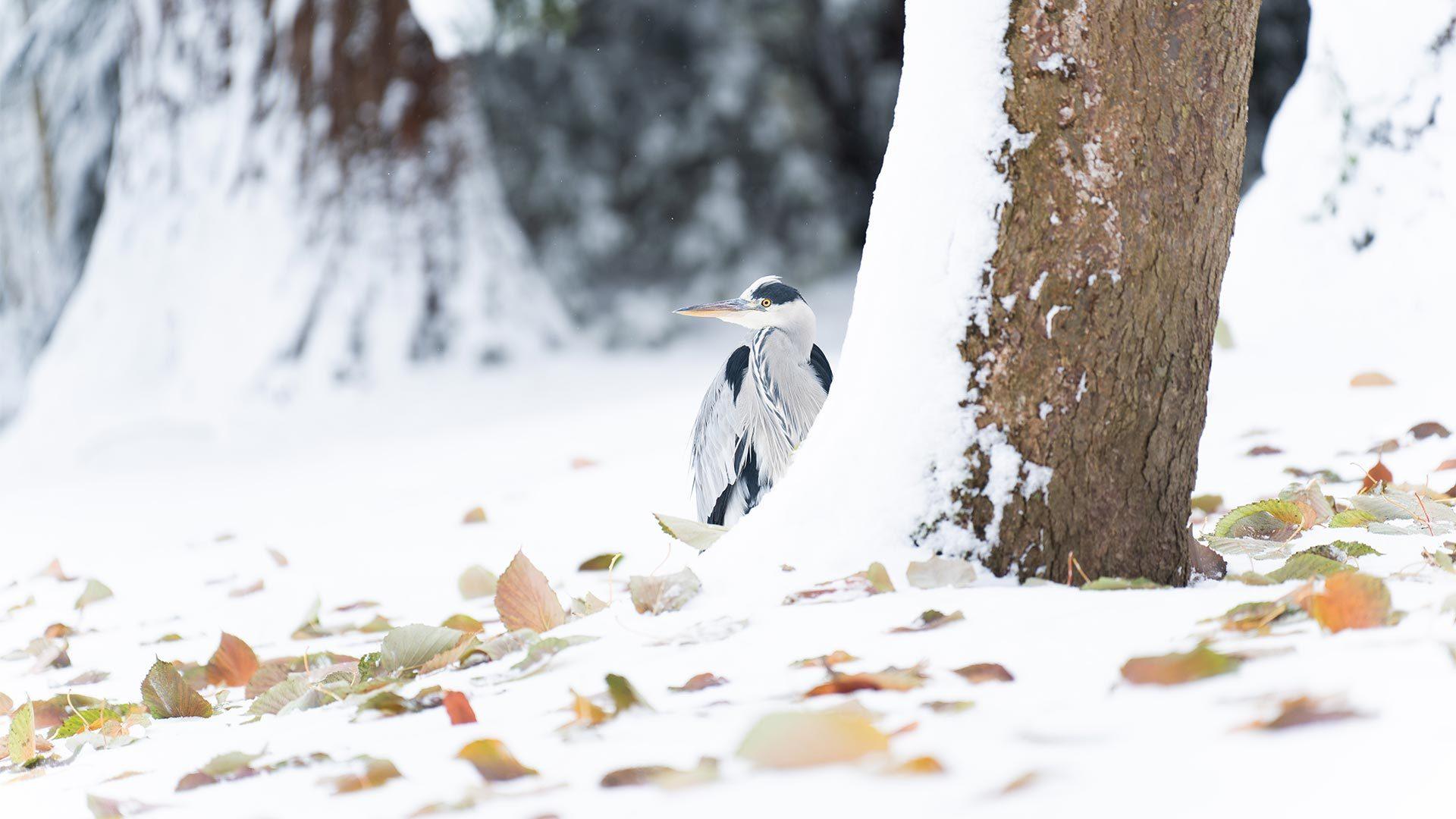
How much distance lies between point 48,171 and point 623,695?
24.3 feet

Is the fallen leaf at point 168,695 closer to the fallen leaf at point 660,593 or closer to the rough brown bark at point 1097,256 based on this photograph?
the fallen leaf at point 660,593

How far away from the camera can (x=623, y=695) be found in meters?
1.19

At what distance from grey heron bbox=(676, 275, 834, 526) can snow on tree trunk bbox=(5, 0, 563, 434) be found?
398cm

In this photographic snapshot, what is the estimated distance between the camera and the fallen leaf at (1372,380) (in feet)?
10.9

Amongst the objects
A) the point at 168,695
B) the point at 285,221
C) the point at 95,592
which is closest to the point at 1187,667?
the point at 168,695

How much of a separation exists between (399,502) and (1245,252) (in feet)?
9.89

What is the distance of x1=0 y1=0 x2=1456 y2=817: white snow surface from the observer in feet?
3.11

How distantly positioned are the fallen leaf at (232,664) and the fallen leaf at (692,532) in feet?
2.36

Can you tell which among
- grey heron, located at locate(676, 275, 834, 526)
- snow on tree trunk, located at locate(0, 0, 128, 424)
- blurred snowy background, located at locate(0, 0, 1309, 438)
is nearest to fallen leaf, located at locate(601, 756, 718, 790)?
grey heron, located at locate(676, 275, 834, 526)

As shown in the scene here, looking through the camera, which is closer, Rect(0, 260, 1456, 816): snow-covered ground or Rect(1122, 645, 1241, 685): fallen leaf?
Rect(0, 260, 1456, 816): snow-covered ground

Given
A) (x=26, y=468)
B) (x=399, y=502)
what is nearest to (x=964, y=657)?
(x=399, y=502)

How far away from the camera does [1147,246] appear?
1481mm

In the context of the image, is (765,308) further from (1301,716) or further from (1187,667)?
(1301,716)

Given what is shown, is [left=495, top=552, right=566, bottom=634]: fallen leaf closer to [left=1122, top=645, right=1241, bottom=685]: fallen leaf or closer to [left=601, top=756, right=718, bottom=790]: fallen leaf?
[left=601, top=756, right=718, bottom=790]: fallen leaf
